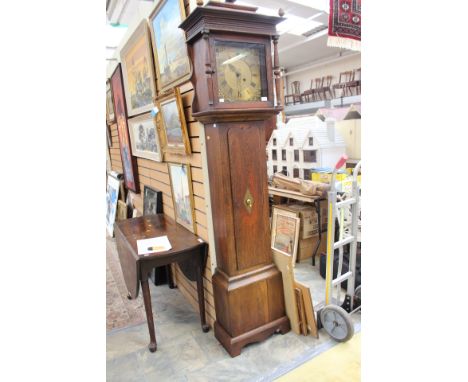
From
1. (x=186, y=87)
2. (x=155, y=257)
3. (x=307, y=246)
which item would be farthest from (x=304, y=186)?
(x=155, y=257)

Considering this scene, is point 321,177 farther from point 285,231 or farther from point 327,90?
point 327,90

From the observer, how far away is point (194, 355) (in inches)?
95.2

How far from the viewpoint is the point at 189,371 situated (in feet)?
7.42

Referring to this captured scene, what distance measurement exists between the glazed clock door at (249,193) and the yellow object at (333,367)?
76cm

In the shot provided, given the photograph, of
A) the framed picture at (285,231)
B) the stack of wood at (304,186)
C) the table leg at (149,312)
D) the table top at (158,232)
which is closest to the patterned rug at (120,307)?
the table leg at (149,312)

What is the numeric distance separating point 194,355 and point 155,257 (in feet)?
2.65

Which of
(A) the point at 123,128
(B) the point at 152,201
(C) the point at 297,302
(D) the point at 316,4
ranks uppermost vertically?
(D) the point at 316,4

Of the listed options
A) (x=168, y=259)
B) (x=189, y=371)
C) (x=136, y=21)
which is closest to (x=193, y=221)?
(x=168, y=259)

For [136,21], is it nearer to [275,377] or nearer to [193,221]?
[193,221]

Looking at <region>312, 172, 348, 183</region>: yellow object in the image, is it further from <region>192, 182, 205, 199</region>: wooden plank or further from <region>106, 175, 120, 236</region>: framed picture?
<region>106, 175, 120, 236</region>: framed picture

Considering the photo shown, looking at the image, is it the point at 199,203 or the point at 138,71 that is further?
the point at 138,71

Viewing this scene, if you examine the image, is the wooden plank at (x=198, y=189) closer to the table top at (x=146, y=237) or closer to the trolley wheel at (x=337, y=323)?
the table top at (x=146, y=237)

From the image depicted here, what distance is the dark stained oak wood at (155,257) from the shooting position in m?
2.30
